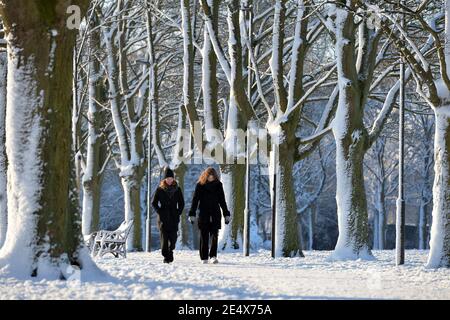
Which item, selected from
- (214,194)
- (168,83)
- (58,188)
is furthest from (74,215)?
(168,83)

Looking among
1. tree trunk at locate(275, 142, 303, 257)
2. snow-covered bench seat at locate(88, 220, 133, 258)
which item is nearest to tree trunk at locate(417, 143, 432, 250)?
tree trunk at locate(275, 142, 303, 257)

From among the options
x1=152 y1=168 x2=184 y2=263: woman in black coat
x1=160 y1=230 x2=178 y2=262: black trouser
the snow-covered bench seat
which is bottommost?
the snow-covered bench seat

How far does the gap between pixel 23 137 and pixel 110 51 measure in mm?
20029

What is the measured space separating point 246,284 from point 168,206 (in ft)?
18.0

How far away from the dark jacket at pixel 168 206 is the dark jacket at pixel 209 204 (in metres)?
0.33

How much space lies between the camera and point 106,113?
127 feet

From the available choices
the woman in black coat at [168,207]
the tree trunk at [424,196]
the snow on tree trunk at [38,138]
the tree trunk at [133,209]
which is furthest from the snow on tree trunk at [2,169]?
the tree trunk at [424,196]

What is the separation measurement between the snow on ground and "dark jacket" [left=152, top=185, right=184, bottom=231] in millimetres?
1188

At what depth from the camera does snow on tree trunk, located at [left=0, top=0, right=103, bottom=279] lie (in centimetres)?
1299

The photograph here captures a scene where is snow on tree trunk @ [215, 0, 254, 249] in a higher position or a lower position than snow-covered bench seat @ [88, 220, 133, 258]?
higher

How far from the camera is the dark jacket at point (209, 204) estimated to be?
18.3 m

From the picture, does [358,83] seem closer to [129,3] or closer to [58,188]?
[58,188]

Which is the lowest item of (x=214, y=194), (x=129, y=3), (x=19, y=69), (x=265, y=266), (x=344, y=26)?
(x=265, y=266)

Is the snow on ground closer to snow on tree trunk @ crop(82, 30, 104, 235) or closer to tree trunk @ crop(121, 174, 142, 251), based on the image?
tree trunk @ crop(121, 174, 142, 251)
